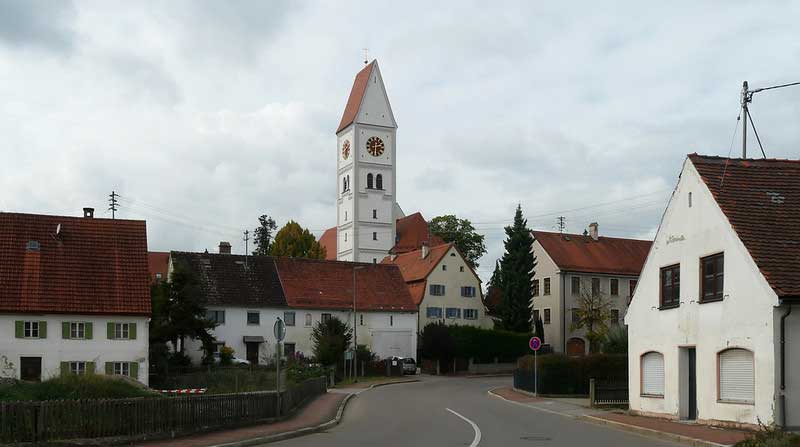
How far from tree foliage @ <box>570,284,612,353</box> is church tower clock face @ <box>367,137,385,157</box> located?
4425cm

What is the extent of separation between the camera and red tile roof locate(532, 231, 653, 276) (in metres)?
77.6

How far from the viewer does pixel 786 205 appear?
25.7 meters

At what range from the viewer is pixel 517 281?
248ft

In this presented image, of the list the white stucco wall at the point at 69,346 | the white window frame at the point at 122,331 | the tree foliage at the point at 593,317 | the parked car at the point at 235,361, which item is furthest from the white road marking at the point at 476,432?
the tree foliage at the point at 593,317

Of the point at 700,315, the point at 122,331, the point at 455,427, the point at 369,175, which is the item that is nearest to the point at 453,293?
the point at 122,331

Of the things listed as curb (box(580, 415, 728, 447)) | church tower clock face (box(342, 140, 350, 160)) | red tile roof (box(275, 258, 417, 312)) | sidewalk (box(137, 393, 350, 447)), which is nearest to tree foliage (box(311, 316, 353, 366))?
red tile roof (box(275, 258, 417, 312))

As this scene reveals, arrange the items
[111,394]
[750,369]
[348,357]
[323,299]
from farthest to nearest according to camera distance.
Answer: [323,299], [348,357], [750,369], [111,394]

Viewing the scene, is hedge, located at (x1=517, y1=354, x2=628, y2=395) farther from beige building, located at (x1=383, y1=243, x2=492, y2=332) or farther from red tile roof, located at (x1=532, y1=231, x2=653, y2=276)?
red tile roof, located at (x1=532, y1=231, x2=653, y2=276)

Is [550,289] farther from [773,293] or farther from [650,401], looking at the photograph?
[773,293]

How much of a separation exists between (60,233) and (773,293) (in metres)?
38.8

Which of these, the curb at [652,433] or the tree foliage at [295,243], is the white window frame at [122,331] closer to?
the curb at [652,433]

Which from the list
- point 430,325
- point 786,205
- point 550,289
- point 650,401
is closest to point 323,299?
point 430,325

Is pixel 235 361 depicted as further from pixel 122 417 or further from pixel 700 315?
pixel 122 417

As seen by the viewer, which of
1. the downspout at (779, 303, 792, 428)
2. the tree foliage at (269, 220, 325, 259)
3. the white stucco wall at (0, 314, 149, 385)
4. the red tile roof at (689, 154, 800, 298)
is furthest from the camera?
the tree foliage at (269, 220, 325, 259)
